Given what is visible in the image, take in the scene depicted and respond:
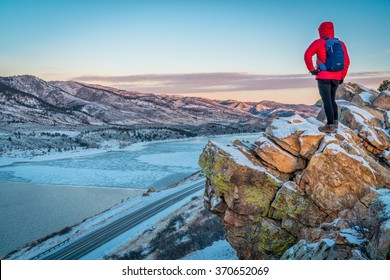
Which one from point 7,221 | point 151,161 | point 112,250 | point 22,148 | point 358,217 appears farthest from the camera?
point 22,148

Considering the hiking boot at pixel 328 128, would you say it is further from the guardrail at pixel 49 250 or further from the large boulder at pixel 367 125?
the guardrail at pixel 49 250

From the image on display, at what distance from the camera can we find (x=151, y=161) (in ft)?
190

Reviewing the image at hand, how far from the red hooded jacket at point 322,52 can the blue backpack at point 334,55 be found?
0.08 metres

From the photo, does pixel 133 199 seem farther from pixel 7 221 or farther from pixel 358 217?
pixel 358 217

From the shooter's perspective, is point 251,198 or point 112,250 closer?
point 251,198

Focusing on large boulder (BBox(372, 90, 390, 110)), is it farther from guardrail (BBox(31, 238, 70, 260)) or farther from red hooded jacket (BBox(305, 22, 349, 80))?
guardrail (BBox(31, 238, 70, 260))

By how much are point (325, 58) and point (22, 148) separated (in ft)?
260

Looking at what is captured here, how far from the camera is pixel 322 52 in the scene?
6.58 metres

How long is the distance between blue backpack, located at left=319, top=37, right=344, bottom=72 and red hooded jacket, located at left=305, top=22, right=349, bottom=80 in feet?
0.28

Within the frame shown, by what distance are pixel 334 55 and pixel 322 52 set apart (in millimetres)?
237

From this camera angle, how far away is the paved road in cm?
2081
